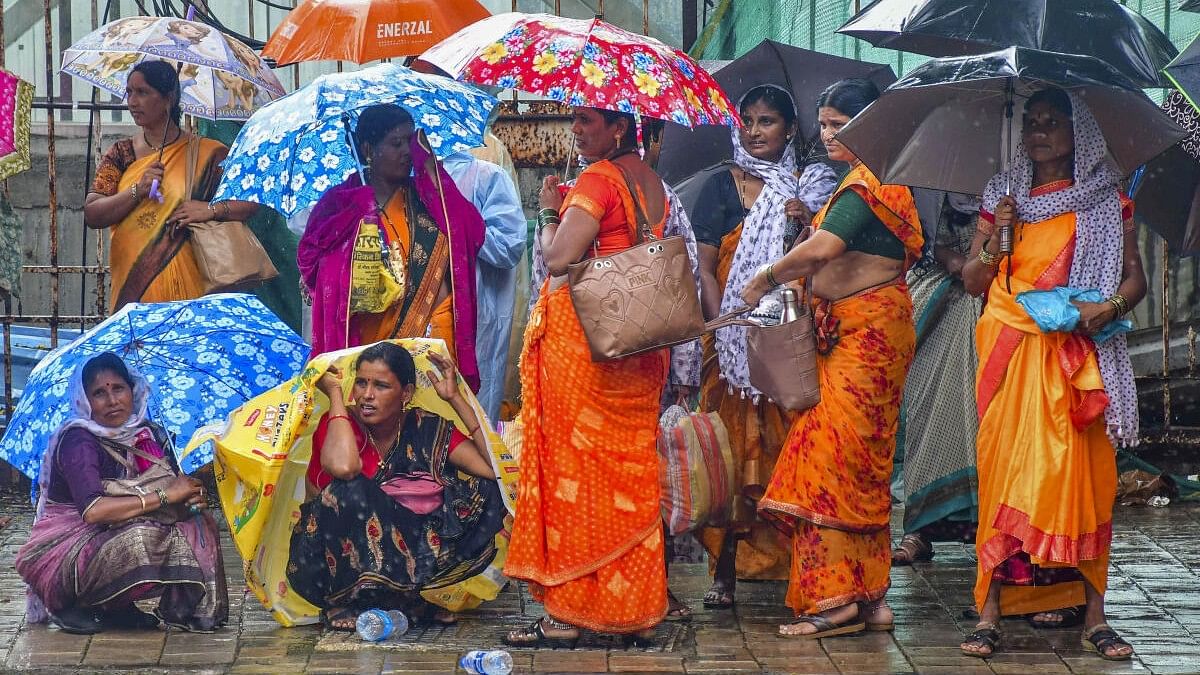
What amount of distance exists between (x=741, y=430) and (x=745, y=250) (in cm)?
70

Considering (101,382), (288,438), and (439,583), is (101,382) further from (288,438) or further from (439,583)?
(439,583)

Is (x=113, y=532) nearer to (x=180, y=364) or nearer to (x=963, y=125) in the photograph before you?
(x=180, y=364)

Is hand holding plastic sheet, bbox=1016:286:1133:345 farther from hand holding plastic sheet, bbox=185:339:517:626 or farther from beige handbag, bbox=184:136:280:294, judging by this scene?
beige handbag, bbox=184:136:280:294

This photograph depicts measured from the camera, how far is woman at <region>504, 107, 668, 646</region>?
5.53m

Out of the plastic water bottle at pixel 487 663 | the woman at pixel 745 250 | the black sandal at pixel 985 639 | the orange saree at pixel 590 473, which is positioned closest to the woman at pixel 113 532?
the plastic water bottle at pixel 487 663

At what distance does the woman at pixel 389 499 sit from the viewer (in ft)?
19.0

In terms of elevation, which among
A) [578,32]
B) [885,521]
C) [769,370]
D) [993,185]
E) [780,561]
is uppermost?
[578,32]

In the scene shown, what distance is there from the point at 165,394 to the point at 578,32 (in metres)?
1.98

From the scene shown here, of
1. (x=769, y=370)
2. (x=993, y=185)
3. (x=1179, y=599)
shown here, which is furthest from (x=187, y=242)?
(x=1179, y=599)

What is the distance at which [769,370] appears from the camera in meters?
5.73

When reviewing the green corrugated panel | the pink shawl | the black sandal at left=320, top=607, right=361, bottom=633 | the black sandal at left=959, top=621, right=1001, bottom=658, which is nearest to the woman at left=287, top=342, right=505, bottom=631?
the black sandal at left=320, top=607, right=361, bottom=633

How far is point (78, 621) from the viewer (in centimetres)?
574

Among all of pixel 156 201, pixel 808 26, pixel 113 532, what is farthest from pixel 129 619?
pixel 808 26

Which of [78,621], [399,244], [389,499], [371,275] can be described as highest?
[399,244]
